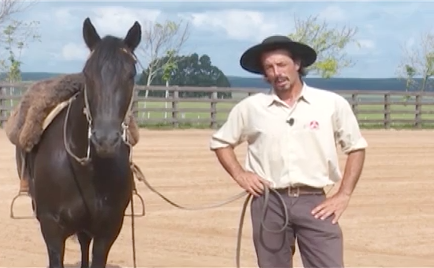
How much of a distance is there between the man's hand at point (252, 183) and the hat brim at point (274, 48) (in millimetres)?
575

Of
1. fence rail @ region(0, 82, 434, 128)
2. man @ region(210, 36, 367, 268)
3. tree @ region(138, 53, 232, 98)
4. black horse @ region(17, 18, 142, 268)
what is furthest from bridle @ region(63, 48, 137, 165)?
tree @ region(138, 53, 232, 98)

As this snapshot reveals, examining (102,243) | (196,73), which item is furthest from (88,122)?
(196,73)

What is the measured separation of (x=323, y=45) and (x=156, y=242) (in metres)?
35.5

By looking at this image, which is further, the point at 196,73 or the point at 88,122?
the point at 196,73

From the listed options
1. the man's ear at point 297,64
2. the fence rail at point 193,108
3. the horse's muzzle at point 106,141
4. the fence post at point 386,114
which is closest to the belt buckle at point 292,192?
the man's ear at point 297,64

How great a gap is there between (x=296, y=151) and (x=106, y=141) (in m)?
1.03

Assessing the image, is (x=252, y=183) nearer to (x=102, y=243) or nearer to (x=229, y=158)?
(x=229, y=158)

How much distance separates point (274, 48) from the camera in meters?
5.03

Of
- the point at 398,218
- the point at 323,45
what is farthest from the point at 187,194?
the point at 323,45

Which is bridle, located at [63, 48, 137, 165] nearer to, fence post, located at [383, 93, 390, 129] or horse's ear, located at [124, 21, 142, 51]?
horse's ear, located at [124, 21, 142, 51]

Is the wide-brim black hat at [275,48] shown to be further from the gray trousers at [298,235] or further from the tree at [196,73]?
the tree at [196,73]

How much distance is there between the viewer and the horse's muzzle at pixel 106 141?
5.17 meters

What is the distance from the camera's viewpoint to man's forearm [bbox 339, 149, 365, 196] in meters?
5.05

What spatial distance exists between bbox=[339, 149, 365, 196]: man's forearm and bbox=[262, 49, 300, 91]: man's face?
52cm
